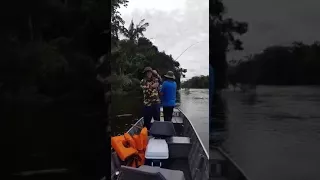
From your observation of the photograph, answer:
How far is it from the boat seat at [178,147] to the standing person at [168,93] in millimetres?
939

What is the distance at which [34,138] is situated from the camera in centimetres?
153

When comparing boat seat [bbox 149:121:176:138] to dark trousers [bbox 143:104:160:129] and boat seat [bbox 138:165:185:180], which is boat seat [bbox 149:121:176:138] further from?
boat seat [bbox 138:165:185:180]

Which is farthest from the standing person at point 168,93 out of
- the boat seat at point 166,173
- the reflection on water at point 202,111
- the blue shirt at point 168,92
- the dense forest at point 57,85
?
the dense forest at point 57,85

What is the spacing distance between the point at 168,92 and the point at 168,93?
0.02m

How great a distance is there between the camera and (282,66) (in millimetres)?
1458

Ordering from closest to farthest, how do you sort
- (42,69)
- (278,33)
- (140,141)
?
(278,33), (42,69), (140,141)

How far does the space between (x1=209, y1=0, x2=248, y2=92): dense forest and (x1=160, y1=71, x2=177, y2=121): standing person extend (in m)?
2.59

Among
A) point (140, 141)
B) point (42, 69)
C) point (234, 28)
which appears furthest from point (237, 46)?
point (140, 141)

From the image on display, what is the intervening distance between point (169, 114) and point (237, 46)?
323 cm

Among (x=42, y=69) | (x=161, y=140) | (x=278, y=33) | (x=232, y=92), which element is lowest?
(x=161, y=140)

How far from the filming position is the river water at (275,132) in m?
1.41

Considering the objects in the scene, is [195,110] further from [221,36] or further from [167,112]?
[167,112]

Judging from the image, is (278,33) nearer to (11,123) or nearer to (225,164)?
(225,164)

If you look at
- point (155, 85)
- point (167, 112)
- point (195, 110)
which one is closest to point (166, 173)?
point (195, 110)
